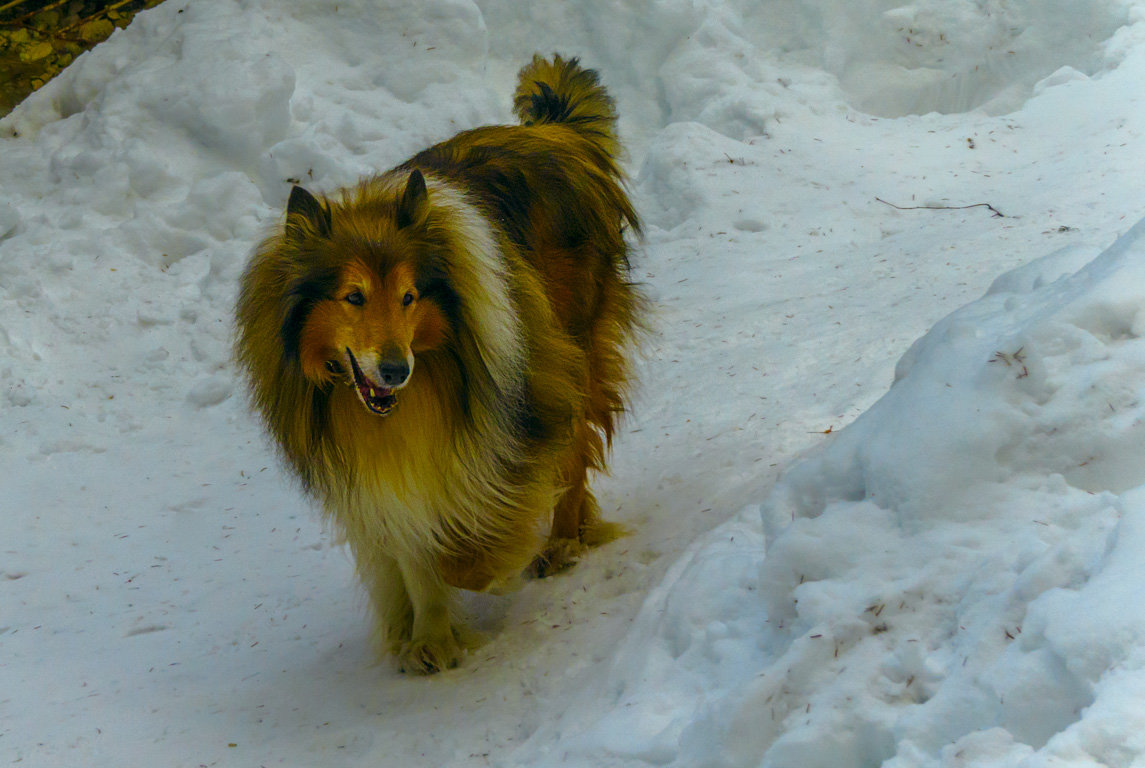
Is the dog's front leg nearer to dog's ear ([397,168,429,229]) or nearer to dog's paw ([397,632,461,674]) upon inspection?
dog's paw ([397,632,461,674])

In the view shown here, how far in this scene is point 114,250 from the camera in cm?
694

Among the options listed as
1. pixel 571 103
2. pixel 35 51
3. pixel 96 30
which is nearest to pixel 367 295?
pixel 571 103

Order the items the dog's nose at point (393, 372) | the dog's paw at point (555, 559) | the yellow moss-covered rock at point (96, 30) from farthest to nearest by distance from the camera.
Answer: the yellow moss-covered rock at point (96, 30), the dog's paw at point (555, 559), the dog's nose at point (393, 372)

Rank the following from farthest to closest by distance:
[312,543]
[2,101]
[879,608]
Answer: [2,101] → [312,543] → [879,608]

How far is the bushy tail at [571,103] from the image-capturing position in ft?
15.6

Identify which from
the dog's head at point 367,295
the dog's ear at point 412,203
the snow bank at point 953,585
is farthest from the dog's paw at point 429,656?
the dog's ear at point 412,203

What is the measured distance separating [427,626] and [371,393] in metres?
1.17

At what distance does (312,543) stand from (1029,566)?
359cm

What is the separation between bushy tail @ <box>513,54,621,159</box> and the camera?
15.6ft

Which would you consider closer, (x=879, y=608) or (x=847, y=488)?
(x=879, y=608)

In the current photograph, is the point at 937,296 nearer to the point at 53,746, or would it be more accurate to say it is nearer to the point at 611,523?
the point at 611,523

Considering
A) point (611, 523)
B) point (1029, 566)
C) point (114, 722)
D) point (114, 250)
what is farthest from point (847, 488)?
point (114, 250)

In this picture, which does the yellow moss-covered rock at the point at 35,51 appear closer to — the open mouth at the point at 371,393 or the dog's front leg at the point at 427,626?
the dog's front leg at the point at 427,626

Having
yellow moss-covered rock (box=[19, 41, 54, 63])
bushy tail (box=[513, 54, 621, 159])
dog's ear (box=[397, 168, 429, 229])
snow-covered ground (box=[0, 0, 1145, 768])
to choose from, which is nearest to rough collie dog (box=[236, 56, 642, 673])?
dog's ear (box=[397, 168, 429, 229])
